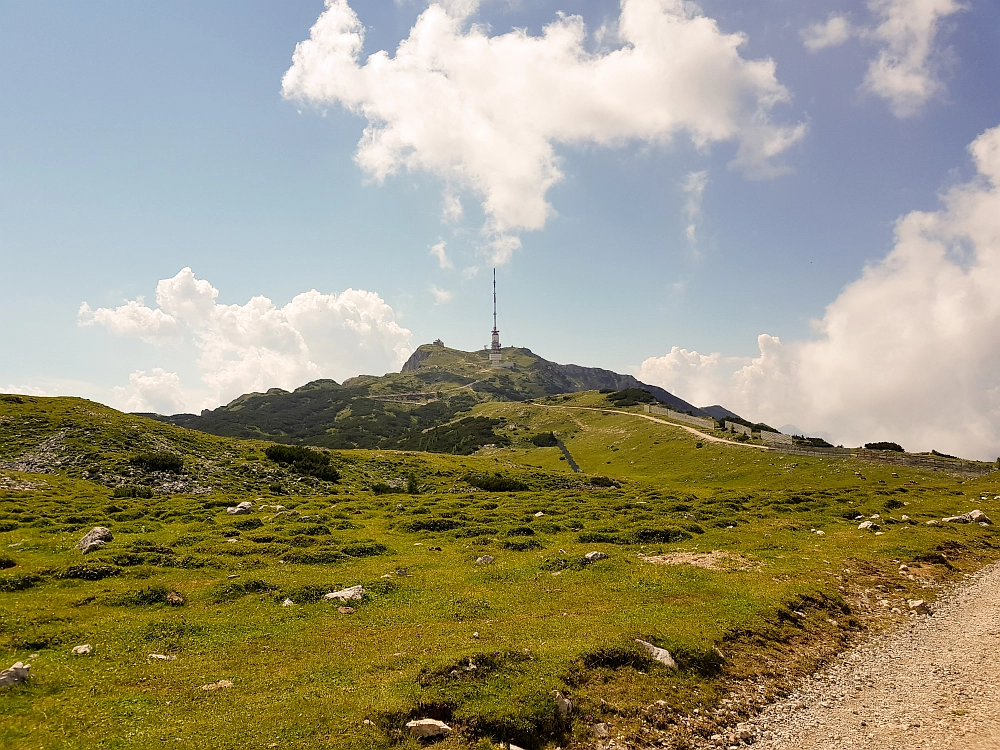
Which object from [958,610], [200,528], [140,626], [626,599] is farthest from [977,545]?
[200,528]

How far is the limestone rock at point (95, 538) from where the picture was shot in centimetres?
2966

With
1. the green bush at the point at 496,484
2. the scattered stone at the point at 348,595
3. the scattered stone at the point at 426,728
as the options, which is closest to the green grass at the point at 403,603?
the scattered stone at the point at 426,728

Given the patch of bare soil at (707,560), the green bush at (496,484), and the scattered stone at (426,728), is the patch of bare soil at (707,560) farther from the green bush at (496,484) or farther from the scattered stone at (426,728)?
the green bush at (496,484)

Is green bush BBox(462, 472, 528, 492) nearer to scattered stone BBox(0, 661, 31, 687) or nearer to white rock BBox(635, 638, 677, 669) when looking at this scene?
white rock BBox(635, 638, 677, 669)

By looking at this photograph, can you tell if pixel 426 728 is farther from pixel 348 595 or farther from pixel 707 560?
pixel 707 560

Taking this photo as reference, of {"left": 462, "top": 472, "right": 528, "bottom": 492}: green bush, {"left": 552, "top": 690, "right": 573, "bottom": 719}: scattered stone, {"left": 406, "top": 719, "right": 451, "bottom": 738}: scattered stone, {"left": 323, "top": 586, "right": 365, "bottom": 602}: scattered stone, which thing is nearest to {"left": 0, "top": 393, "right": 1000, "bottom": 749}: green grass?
{"left": 552, "top": 690, "right": 573, "bottom": 719}: scattered stone

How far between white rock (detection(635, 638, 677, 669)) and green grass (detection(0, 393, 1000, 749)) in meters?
0.42

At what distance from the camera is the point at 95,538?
30.6 m

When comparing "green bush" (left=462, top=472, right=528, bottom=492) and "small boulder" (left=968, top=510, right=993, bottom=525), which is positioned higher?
"small boulder" (left=968, top=510, right=993, bottom=525)

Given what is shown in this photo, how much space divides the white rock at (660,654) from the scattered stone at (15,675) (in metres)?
19.1

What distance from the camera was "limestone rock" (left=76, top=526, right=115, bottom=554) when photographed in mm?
29656

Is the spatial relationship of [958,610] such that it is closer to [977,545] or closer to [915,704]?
[915,704]

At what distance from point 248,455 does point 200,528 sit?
36298mm

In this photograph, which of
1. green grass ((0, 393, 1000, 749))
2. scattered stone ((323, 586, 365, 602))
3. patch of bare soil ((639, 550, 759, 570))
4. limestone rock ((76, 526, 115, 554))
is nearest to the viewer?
green grass ((0, 393, 1000, 749))
